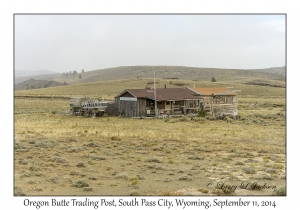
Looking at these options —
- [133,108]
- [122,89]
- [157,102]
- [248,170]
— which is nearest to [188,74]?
[122,89]

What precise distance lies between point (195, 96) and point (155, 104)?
18.4 ft

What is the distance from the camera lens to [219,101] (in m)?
39.1

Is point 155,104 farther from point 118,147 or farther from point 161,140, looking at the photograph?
point 118,147

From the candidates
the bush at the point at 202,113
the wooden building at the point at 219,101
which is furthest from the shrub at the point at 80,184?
the wooden building at the point at 219,101

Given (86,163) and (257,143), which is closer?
(86,163)

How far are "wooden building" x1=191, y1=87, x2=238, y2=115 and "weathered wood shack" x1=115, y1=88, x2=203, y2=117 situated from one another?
863mm

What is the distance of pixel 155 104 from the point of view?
36.3 metres

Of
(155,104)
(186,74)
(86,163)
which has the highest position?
(186,74)

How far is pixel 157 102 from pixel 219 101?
7390 millimetres

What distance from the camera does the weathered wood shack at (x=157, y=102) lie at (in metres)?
→ 36.5

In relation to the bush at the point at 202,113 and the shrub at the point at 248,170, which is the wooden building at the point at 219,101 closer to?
the bush at the point at 202,113
